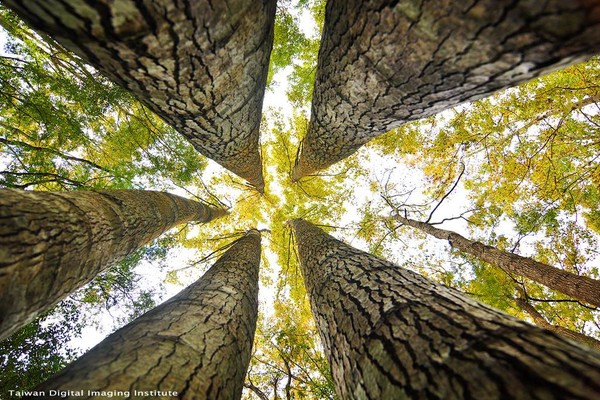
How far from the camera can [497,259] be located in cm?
596

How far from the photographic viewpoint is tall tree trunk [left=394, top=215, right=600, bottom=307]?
437 cm

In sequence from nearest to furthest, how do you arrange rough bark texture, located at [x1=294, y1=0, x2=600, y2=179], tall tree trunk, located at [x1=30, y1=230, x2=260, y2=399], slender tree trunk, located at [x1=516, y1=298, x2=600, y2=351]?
1. rough bark texture, located at [x1=294, y1=0, x2=600, y2=179]
2. tall tree trunk, located at [x1=30, y1=230, x2=260, y2=399]
3. slender tree trunk, located at [x1=516, y1=298, x2=600, y2=351]

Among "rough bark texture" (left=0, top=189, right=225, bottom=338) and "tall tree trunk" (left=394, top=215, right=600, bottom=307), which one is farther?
"tall tree trunk" (left=394, top=215, right=600, bottom=307)

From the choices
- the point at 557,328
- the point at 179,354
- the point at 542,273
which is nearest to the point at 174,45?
the point at 179,354

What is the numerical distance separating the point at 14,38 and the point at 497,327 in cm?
846

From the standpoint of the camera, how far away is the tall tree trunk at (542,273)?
14.3 feet

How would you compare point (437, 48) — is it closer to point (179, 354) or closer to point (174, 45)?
point (174, 45)

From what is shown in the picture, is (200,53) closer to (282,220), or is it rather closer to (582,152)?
(282,220)

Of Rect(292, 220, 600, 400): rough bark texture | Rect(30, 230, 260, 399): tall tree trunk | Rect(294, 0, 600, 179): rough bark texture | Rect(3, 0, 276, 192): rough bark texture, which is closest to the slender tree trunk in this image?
Rect(292, 220, 600, 400): rough bark texture

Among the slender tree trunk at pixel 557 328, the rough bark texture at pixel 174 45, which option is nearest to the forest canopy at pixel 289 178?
the slender tree trunk at pixel 557 328

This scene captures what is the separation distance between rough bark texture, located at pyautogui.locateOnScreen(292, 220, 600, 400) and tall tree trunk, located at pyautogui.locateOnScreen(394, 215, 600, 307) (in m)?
4.80

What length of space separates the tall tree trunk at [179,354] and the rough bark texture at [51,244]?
545mm

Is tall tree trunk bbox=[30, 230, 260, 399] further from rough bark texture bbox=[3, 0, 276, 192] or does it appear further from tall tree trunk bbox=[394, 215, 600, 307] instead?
tall tree trunk bbox=[394, 215, 600, 307]

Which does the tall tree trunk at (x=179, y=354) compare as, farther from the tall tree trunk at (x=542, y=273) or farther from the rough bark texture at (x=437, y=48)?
the tall tree trunk at (x=542, y=273)
